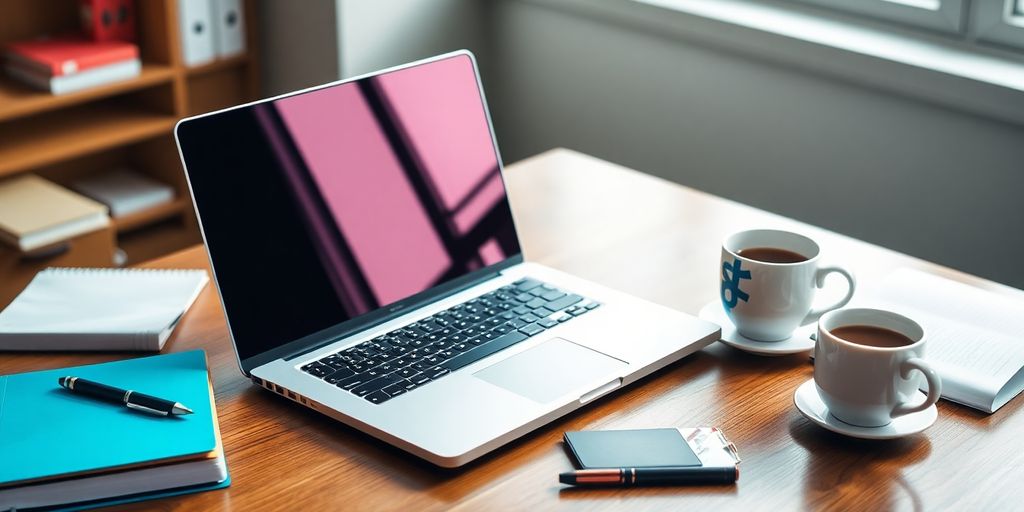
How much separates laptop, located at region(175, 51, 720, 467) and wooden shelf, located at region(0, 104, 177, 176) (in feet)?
5.01

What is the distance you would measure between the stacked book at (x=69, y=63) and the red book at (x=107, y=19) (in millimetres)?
23

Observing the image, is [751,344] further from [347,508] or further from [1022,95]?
[1022,95]

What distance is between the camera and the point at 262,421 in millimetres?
986

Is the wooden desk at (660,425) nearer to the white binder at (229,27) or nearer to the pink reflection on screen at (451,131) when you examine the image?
the pink reflection on screen at (451,131)

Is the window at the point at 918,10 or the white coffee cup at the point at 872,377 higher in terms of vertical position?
the window at the point at 918,10

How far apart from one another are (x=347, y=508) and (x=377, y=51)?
194 centimetres

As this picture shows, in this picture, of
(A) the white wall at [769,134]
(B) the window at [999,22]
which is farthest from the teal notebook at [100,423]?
(B) the window at [999,22]

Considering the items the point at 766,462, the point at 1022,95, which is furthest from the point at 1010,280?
the point at 766,462

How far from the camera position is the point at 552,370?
1.03 m

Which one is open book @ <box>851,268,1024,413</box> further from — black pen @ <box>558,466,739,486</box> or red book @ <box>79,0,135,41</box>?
red book @ <box>79,0,135,41</box>

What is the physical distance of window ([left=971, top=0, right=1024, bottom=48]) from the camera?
2.01 m

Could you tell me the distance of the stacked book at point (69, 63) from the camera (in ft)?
7.81

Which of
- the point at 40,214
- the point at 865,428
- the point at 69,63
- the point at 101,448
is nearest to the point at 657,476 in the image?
the point at 865,428

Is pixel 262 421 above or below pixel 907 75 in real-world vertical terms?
below
